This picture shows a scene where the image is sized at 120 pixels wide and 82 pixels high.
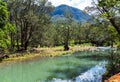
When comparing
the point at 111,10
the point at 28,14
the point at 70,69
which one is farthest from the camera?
the point at 28,14

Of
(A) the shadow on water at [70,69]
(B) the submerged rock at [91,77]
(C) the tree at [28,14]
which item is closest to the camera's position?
(B) the submerged rock at [91,77]

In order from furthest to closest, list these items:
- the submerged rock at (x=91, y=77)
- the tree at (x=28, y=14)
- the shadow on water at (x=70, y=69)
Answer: the tree at (x=28, y=14)
the shadow on water at (x=70, y=69)
the submerged rock at (x=91, y=77)

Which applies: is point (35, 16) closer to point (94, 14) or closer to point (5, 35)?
point (5, 35)

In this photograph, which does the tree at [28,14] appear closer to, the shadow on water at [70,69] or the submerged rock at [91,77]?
the shadow on water at [70,69]

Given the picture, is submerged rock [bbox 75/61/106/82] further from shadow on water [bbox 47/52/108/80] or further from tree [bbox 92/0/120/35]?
tree [bbox 92/0/120/35]

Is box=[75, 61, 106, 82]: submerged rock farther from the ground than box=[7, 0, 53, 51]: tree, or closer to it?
closer to it

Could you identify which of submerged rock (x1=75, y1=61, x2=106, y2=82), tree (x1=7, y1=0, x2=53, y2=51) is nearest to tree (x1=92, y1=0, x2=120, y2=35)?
submerged rock (x1=75, y1=61, x2=106, y2=82)

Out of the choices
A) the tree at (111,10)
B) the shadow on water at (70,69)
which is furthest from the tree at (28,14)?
the tree at (111,10)

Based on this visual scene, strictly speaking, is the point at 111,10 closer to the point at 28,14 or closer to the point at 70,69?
the point at 70,69

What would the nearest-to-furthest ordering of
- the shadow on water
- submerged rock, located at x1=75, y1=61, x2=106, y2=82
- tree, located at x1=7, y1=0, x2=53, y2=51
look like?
submerged rock, located at x1=75, y1=61, x2=106, y2=82 → the shadow on water → tree, located at x1=7, y1=0, x2=53, y2=51

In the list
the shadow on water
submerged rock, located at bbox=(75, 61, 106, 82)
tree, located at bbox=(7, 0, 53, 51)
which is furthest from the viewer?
tree, located at bbox=(7, 0, 53, 51)

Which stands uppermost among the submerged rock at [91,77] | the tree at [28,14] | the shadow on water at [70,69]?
the tree at [28,14]

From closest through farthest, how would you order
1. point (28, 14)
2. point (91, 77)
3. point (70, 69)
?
point (91, 77) → point (70, 69) → point (28, 14)

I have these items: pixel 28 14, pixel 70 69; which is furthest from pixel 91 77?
pixel 28 14
